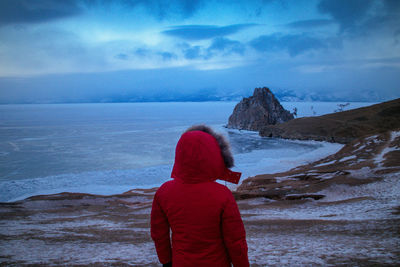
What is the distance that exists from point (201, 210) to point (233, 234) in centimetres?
37

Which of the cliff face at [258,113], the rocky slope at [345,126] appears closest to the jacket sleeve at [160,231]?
the rocky slope at [345,126]

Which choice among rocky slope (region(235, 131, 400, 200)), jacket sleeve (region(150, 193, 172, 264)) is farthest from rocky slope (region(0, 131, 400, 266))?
jacket sleeve (region(150, 193, 172, 264))

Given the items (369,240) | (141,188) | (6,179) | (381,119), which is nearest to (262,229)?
(369,240)

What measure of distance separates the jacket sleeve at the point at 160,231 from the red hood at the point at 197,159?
41cm

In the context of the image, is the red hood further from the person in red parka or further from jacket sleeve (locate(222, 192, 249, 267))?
jacket sleeve (locate(222, 192, 249, 267))

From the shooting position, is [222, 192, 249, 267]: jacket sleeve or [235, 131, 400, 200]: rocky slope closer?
[222, 192, 249, 267]: jacket sleeve

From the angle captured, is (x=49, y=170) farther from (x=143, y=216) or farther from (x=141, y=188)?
(x=143, y=216)

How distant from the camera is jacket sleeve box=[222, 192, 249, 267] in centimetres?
264

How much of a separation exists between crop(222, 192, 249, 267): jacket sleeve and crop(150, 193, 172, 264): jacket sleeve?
24.8 inches

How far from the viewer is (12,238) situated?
29.3ft

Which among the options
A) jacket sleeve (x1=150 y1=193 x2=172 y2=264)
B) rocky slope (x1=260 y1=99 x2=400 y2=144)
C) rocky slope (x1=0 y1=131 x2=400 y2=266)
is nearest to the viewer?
jacket sleeve (x1=150 y1=193 x2=172 y2=264)

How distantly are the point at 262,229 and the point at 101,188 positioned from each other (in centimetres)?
1637

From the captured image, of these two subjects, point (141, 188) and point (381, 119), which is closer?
point (141, 188)

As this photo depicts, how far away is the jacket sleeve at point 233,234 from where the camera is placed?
2.64 meters
